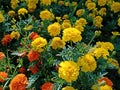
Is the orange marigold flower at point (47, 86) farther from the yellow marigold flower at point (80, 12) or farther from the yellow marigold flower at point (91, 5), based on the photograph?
the yellow marigold flower at point (91, 5)

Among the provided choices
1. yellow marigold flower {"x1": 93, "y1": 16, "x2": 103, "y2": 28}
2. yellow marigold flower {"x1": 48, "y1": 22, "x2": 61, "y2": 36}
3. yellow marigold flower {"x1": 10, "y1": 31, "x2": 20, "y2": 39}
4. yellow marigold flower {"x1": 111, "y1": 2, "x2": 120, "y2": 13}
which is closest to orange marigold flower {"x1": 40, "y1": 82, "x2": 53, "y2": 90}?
yellow marigold flower {"x1": 48, "y1": 22, "x2": 61, "y2": 36}

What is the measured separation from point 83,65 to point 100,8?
5.86 feet

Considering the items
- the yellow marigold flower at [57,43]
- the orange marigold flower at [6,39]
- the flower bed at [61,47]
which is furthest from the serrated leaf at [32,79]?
the orange marigold flower at [6,39]

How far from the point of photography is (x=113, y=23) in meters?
4.00

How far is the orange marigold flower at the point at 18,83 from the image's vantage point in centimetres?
281

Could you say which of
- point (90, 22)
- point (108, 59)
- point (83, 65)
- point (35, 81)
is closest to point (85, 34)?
point (90, 22)

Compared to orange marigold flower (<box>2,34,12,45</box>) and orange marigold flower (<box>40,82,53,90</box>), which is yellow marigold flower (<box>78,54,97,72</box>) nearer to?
orange marigold flower (<box>40,82,53,90</box>)

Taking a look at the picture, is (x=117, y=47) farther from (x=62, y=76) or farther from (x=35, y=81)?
(x=62, y=76)

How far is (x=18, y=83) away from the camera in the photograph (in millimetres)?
2830

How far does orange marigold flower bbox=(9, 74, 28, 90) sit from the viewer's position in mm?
2809

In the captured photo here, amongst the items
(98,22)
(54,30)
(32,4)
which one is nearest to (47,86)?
(54,30)

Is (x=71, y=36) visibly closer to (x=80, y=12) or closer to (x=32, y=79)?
(x=32, y=79)

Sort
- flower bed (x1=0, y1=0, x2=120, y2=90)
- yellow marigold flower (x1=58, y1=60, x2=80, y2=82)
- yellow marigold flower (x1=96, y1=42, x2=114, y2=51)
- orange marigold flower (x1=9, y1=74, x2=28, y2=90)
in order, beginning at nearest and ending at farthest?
yellow marigold flower (x1=58, y1=60, x2=80, y2=82)
flower bed (x1=0, y1=0, x2=120, y2=90)
orange marigold flower (x1=9, y1=74, x2=28, y2=90)
yellow marigold flower (x1=96, y1=42, x2=114, y2=51)

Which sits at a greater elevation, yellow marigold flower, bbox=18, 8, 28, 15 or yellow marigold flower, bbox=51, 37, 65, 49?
yellow marigold flower, bbox=18, 8, 28, 15
